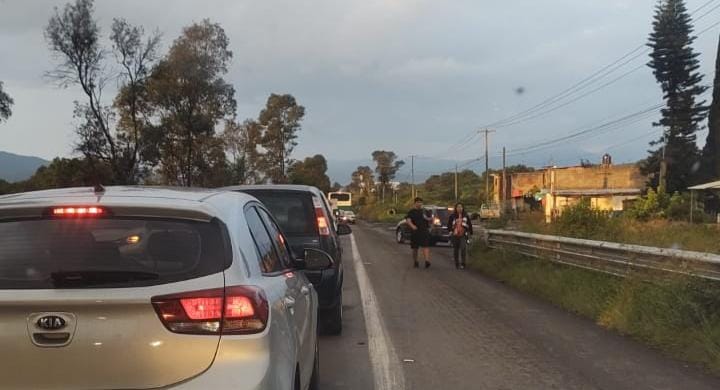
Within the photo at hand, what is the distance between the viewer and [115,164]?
43.3m

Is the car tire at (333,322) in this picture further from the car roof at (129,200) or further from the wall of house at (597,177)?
the wall of house at (597,177)

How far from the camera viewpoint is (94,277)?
3.15 metres

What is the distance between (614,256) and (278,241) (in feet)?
24.1

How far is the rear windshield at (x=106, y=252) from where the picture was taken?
3156mm

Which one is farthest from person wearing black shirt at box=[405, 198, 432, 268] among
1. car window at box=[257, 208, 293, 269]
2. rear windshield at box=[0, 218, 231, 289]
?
rear windshield at box=[0, 218, 231, 289]

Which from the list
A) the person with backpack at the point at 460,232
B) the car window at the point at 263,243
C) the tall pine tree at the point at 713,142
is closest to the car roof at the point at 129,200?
the car window at the point at 263,243

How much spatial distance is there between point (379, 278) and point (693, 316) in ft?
24.8

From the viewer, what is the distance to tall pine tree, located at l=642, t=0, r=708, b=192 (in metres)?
57.2

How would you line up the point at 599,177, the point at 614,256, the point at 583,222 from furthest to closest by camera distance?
the point at 599,177, the point at 583,222, the point at 614,256

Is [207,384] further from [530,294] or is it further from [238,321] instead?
[530,294]

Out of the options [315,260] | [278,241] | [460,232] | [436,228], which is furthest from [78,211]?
[436,228]

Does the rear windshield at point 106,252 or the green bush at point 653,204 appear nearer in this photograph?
the rear windshield at point 106,252

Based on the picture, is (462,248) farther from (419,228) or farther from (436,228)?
(436,228)

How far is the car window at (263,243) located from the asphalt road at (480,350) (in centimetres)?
214
